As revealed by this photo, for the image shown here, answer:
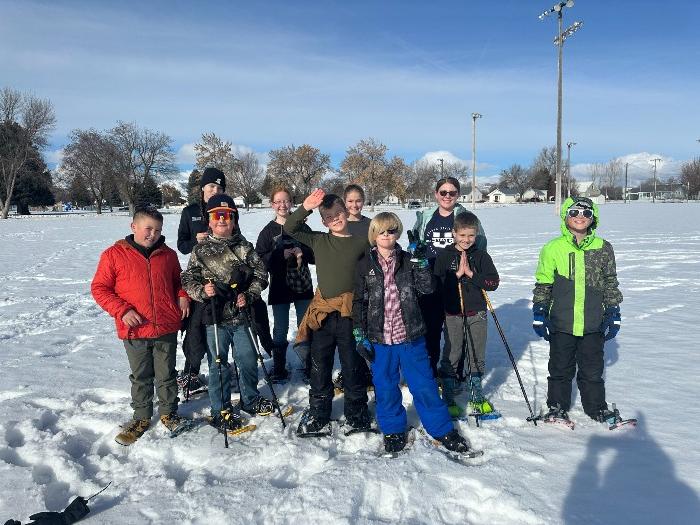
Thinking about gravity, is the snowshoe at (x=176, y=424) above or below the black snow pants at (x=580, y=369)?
below

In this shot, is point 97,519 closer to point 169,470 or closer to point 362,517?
point 169,470

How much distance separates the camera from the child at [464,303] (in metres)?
3.69

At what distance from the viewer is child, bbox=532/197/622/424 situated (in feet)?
11.7

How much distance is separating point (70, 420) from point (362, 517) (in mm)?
2621

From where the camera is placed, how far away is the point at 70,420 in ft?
12.5

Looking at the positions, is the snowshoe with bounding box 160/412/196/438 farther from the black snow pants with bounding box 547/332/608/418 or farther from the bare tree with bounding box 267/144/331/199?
the bare tree with bounding box 267/144/331/199

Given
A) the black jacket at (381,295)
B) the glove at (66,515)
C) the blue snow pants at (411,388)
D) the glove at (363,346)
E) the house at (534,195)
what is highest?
the house at (534,195)

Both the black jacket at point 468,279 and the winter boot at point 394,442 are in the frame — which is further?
the black jacket at point 468,279

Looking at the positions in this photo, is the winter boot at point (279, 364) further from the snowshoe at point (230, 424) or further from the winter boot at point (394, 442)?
the winter boot at point (394, 442)

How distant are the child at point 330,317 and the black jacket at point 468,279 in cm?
72

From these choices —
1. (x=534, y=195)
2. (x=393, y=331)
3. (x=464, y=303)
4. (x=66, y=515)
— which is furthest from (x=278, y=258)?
(x=534, y=195)

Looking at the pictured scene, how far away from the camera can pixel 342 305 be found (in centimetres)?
357

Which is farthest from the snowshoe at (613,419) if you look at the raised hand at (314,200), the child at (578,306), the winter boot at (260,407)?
the raised hand at (314,200)

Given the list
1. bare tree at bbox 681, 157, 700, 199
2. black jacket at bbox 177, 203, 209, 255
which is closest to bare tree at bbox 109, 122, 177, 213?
black jacket at bbox 177, 203, 209, 255
